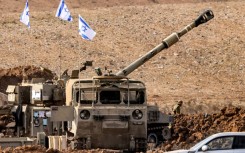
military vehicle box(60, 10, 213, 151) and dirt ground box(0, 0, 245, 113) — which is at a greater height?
dirt ground box(0, 0, 245, 113)

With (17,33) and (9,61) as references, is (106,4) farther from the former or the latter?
(9,61)

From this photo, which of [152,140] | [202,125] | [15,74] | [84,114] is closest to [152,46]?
[15,74]

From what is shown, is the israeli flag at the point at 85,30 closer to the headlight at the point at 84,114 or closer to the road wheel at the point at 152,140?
the road wheel at the point at 152,140

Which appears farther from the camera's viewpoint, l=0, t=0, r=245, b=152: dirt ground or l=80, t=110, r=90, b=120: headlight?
l=0, t=0, r=245, b=152: dirt ground

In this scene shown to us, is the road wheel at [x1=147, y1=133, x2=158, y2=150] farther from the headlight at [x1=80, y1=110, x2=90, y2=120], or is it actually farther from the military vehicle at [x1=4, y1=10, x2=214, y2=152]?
the headlight at [x1=80, y1=110, x2=90, y2=120]

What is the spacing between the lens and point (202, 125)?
37.6 m

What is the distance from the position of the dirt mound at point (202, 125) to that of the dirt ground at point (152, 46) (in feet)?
34.9

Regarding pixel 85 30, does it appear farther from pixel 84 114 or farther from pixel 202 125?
pixel 84 114

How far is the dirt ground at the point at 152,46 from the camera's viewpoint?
183 feet

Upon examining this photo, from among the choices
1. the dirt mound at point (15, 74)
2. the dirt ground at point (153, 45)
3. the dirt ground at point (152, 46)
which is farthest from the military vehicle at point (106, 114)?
the dirt ground at point (153, 45)

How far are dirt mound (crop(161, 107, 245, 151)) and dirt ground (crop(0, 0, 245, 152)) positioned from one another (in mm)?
10636

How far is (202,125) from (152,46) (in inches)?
1044

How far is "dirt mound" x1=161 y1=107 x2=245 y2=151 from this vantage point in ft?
111

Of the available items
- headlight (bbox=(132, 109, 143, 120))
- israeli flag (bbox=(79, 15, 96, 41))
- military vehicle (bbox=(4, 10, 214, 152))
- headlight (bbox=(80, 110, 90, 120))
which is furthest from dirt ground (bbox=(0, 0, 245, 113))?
headlight (bbox=(80, 110, 90, 120))
